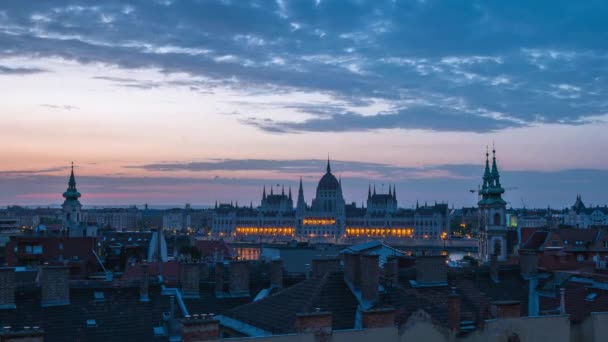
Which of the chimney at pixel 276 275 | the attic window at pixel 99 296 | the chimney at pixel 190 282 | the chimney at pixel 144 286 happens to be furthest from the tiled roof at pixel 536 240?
the attic window at pixel 99 296

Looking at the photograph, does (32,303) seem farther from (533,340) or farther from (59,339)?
(533,340)

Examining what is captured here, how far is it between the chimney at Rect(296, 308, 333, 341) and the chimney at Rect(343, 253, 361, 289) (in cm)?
428

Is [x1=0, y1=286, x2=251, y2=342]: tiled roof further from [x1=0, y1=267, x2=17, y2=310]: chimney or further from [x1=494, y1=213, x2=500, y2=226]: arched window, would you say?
[x1=494, y1=213, x2=500, y2=226]: arched window

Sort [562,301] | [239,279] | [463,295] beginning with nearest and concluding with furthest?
[463,295] → [562,301] → [239,279]

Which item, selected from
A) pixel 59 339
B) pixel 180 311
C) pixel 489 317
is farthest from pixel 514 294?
pixel 59 339

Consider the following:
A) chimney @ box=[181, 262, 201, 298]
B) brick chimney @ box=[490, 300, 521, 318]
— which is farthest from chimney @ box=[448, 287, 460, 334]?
chimney @ box=[181, 262, 201, 298]

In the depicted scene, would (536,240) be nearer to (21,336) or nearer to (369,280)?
(369,280)

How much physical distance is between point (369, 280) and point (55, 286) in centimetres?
921

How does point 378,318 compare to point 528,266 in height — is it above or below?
below

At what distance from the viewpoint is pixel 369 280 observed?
1809cm

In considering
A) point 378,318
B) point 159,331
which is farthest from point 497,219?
point 378,318

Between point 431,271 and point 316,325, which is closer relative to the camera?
point 316,325

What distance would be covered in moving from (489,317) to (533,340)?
162 cm

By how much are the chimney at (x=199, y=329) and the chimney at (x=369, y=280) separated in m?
5.15
